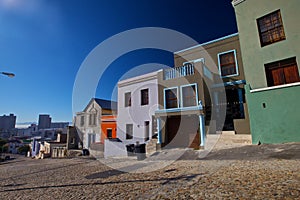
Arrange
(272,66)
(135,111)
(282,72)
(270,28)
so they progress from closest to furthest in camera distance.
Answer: (282,72) → (272,66) → (270,28) → (135,111)

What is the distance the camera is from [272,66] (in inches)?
366

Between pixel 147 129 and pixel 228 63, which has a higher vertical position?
pixel 228 63

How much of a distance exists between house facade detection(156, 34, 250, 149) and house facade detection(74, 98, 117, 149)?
1255 centimetres

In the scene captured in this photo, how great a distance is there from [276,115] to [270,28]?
17.0ft

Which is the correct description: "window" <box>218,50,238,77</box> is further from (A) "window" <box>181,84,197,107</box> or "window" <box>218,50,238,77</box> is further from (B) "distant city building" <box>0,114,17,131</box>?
(B) "distant city building" <box>0,114,17,131</box>

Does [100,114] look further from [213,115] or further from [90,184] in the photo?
[90,184]

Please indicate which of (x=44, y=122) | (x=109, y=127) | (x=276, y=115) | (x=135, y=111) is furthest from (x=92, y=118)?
(x=44, y=122)

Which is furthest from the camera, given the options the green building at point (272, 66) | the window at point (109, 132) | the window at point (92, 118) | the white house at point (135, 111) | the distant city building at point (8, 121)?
the distant city building at point (8, 121)

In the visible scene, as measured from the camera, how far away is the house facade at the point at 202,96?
11102 millimetres

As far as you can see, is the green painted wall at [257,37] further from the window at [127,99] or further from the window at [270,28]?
the window at [127,99]

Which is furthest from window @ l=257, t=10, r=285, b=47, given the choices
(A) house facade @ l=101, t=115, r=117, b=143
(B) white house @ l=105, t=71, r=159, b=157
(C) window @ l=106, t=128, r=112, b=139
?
(C) window @ l=106, t=128, r=112, b=139

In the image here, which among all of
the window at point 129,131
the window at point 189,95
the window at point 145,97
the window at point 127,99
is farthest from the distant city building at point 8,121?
the window at point 189,95

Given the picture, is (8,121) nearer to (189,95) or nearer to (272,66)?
(189,95)

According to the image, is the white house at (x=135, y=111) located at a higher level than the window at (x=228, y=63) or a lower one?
lower
